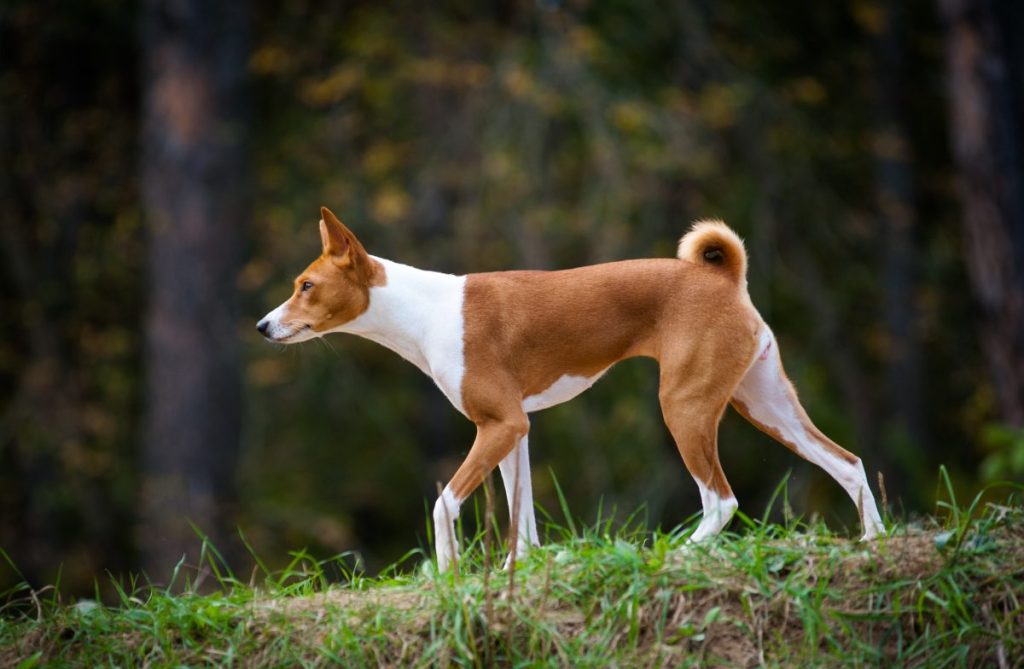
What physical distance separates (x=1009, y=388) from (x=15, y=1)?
33.2ft

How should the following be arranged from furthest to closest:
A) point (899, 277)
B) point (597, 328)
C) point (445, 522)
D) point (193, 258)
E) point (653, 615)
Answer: point (899, 277) → point (193, 258) → point (597, 328) → point (445, 522) → point (653, 615)

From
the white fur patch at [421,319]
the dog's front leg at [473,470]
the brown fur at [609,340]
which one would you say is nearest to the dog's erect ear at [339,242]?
the white fur patch at [421,319]

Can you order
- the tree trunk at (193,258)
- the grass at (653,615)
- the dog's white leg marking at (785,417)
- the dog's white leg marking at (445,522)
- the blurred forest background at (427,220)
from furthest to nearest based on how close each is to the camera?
the tree trunk at (193,258)
the blurred forest background at (427,220)
the dog's white leg marking at (785,417)
the dog's white leg marking at (445,522)
the grass at (653,615)

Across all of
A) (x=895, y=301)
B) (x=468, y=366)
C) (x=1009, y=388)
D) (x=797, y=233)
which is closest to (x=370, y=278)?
(x=468, y=366)

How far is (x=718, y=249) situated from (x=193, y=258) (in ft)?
26.6

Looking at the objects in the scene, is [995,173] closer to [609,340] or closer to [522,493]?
[609,340]

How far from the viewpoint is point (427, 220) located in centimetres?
1424

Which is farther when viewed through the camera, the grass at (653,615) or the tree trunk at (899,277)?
the tree trunk at (899,277)

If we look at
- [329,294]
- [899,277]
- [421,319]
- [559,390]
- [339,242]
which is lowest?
[899,277]

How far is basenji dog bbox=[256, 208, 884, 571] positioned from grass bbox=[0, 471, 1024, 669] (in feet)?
1.21

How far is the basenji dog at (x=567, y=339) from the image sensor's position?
5.07 metres

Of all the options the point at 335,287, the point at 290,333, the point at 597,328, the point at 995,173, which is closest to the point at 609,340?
the point at 597,328

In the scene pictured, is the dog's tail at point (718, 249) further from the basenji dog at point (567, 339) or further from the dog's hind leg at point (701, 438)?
the dog's hind leg at point (701, 438)

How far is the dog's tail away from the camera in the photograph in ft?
17.3
